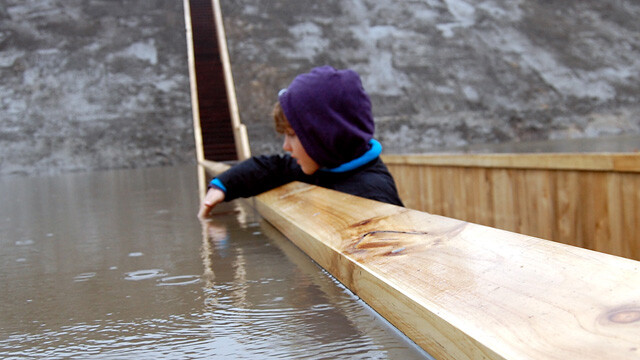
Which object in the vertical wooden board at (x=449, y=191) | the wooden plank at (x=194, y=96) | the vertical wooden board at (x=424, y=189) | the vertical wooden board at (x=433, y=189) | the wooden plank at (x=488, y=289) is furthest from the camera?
the wooden plank at (x=194, y=96)

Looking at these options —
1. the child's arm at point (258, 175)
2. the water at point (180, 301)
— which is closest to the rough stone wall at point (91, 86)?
the child's arm at point (258, 175)

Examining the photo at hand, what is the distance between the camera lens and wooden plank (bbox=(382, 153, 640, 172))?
172 cm

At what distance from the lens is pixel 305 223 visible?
3.47 ft

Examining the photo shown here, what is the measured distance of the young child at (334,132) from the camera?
1457mm

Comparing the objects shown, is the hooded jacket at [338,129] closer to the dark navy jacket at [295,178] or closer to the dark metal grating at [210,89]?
the dark navy jacket at [295,178]

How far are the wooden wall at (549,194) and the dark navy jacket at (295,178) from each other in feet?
2.08

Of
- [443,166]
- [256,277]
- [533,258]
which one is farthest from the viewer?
[443,166]

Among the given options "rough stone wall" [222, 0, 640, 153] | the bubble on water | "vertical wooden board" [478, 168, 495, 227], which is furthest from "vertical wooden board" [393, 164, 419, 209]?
"rough stone wall" [222, 0, 640, 153]

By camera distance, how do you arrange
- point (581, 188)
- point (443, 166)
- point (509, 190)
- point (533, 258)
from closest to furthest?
point (533, 258), point (581, 188), point (509, 190), point (443, 166)

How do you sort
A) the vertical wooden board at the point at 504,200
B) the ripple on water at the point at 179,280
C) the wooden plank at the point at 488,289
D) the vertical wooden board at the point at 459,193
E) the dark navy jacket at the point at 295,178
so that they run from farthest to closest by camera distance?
1. the vertical wooden board at the point at 459,193
2. the vertical wooden board at the point at 504,200
3. the dark navy jacket at the point at 295,178
4. the ripple on water at the point at 179,280
5. the wooden plank at the point at 488,289

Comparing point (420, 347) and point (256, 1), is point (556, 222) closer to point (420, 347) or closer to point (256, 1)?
point (420, 347)

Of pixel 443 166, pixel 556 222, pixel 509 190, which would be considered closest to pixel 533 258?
pixel 556 222

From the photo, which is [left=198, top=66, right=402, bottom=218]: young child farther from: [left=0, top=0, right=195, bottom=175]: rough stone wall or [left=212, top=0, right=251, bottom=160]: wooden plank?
[left=0, top=0, right=195, bottom=175]: rough stone wall

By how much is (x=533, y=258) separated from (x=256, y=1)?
1004 centimetres
